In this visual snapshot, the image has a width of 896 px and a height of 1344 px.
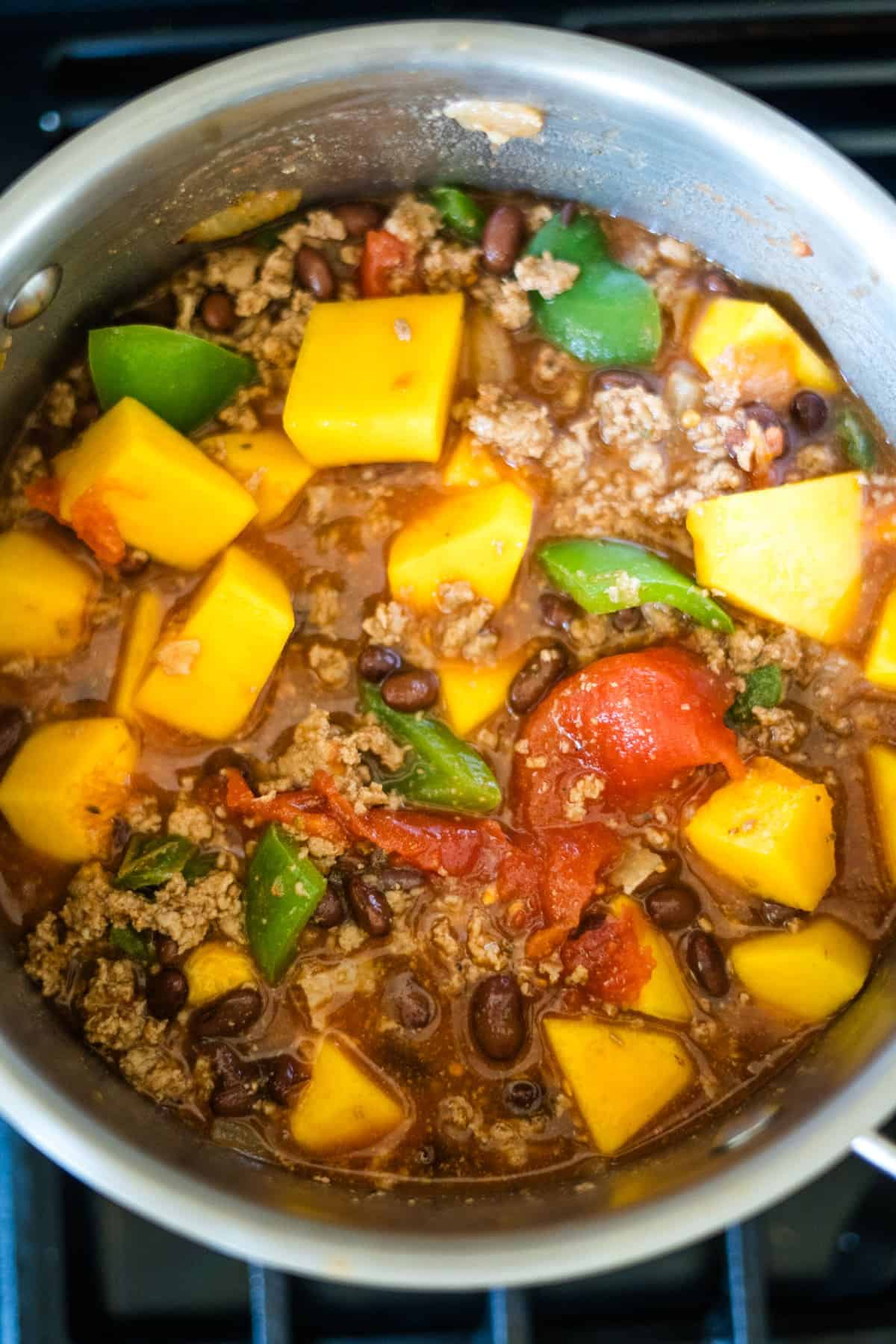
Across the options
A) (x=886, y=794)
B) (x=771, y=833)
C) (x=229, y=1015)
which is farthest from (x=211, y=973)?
(x=886, y=794)

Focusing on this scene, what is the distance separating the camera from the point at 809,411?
2.25m

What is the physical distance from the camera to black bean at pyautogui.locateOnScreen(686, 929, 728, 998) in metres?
2.18

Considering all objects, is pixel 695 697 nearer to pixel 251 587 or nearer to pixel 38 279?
pixel 251 587

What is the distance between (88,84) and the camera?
2.35 meters

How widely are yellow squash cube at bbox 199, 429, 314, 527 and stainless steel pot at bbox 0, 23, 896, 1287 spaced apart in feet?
1.09

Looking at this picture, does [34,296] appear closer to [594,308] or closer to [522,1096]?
[594,308]

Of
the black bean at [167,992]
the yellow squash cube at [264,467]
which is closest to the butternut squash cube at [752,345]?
the yellow squash cube at [264,467]

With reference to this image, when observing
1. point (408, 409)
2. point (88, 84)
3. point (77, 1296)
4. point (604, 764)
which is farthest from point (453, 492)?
point (77, 1296)

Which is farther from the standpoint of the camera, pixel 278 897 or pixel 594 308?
pixel 594 308

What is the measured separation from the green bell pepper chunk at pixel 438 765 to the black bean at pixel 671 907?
32cm

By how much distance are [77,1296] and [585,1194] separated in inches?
36.5

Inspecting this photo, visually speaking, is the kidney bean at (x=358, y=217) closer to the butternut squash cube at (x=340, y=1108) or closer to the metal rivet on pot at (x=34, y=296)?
the metal rivet on pot at (x=34, y=296)

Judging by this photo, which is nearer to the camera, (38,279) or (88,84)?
(38,279)

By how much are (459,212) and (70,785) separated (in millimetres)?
1232
